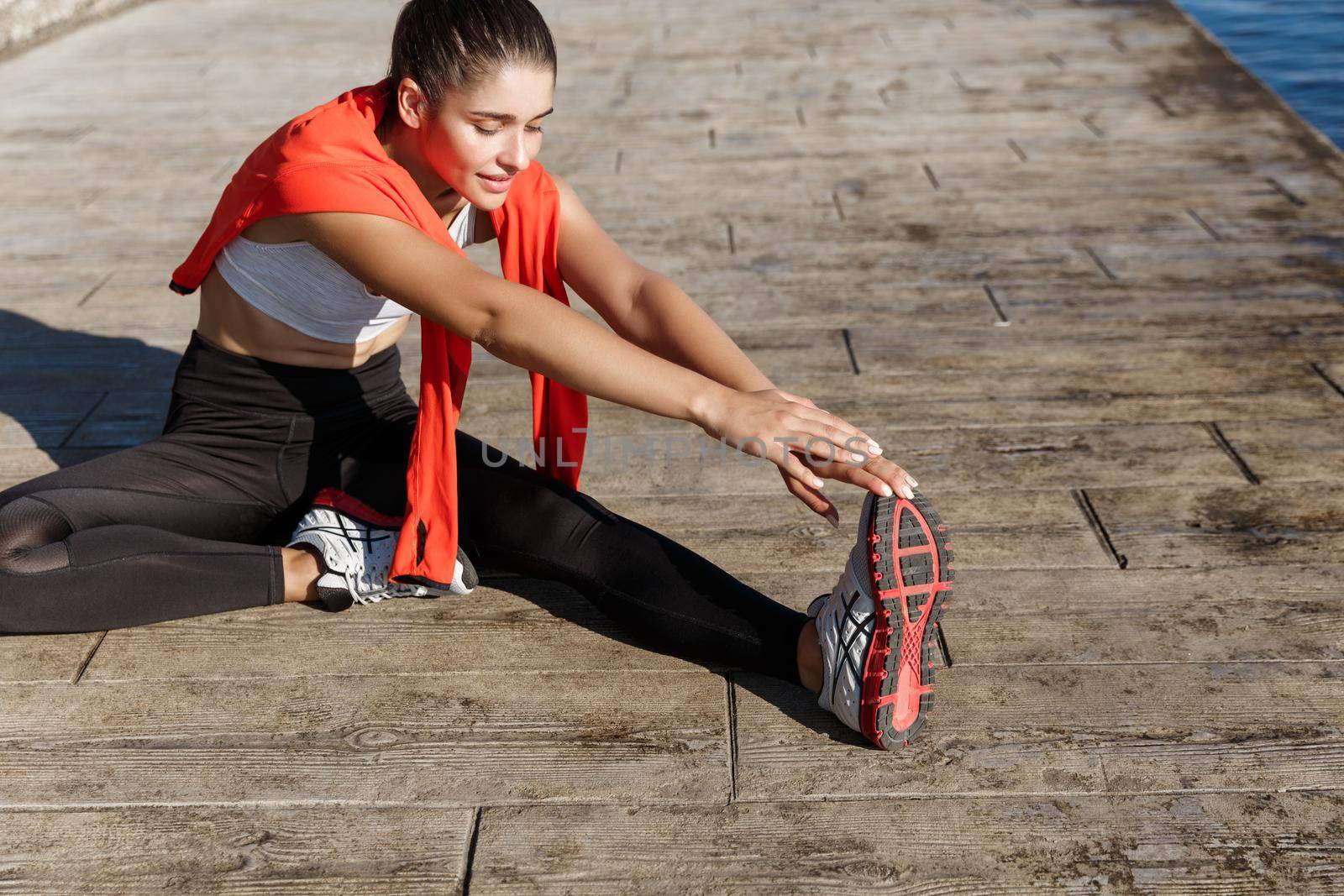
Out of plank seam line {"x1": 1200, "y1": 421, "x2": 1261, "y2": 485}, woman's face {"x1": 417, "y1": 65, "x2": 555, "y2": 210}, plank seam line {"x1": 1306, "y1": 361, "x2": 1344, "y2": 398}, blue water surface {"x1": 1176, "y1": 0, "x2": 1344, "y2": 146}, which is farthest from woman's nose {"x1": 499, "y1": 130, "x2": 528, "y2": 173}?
→ blue water surface {"x1": 1176, "y1": 0, "x2": 1344, "y2": 146}

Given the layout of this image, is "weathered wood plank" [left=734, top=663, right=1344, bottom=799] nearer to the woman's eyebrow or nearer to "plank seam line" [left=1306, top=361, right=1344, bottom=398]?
the woman's eyebrow

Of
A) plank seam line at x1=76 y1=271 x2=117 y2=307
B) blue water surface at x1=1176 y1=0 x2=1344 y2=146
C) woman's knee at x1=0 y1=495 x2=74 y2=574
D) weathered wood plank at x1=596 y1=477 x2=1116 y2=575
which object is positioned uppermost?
woman's knee at x1=0 y1=495 x2=74 y2=574

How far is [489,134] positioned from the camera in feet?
5.64

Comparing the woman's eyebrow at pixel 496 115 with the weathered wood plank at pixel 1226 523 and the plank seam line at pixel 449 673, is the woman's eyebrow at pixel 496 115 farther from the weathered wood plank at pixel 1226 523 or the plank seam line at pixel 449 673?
the weathered wood plank at pixel 1226 523

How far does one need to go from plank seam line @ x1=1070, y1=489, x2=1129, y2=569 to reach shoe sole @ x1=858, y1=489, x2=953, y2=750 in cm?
60

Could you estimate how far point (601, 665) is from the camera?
6.07ft

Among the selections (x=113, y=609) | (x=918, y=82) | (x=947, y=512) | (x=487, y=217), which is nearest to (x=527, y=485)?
(x=487, y=217)

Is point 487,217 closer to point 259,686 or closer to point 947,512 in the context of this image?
point 259,686

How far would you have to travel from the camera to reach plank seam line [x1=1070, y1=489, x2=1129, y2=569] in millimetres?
2092

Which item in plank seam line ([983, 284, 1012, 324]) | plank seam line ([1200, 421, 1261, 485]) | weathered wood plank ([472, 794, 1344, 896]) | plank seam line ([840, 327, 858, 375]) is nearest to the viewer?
weathered wood plank ([472, 794, 1344, 896])

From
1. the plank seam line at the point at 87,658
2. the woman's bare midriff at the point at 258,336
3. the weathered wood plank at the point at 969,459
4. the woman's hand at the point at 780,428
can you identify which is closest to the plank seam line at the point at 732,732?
the woman's hand at the point at 780,428

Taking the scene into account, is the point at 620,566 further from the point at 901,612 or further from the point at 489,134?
the point at 489,134

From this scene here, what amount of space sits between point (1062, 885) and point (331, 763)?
0.96 meters

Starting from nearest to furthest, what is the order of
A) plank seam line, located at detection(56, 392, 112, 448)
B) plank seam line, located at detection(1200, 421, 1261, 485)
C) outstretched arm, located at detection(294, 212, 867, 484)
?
outstretched arm, located at detection(294, 212, 867, 484) → plank seam line, located at detection(1200, 421, 1261, 485) → plank seam line, located at detection(56, 392, 112, 448)
